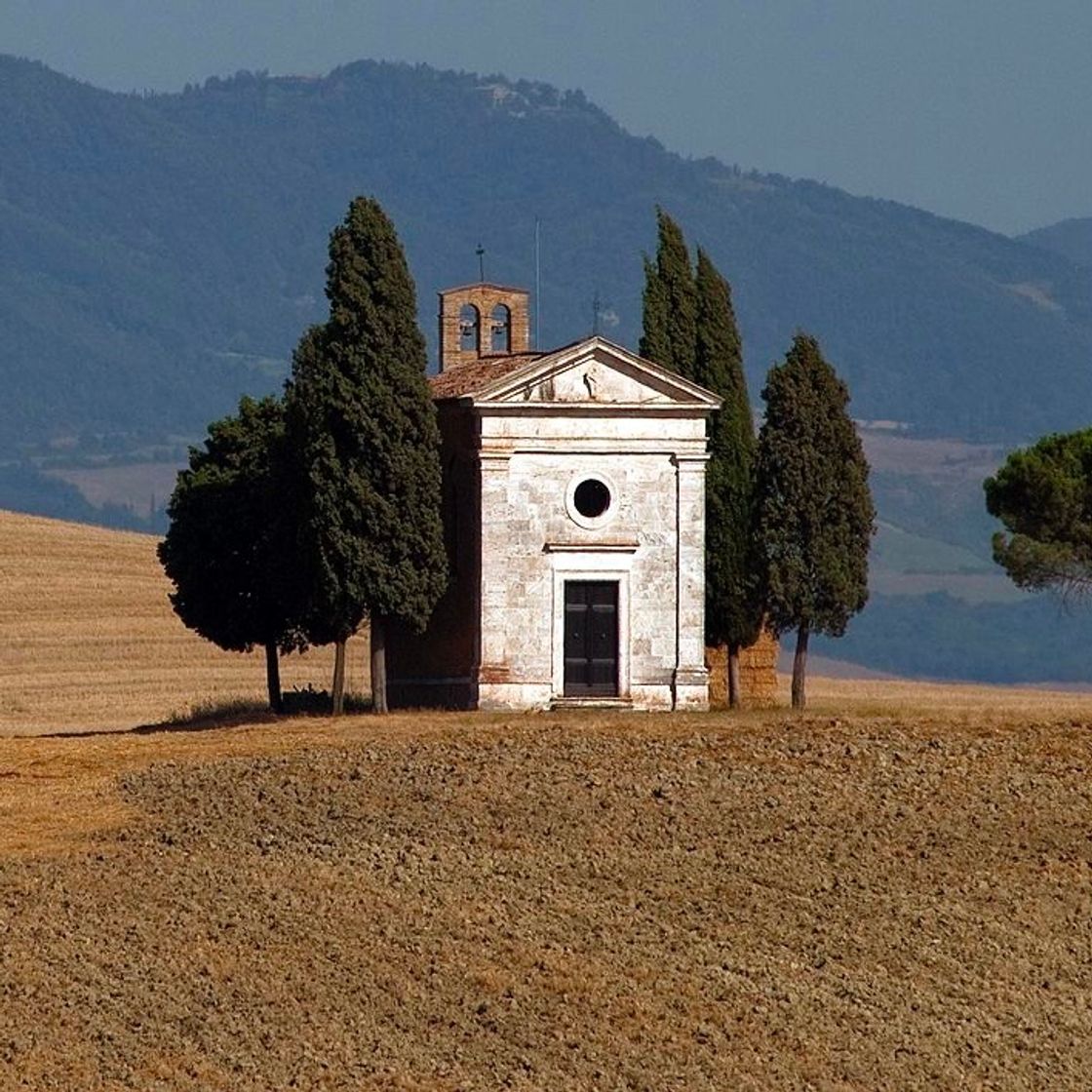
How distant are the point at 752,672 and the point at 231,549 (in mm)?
11828

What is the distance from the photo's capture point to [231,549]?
63.1 m

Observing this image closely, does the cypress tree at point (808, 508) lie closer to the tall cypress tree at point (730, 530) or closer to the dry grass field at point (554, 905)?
the tall cypress tree at point (730, 530)

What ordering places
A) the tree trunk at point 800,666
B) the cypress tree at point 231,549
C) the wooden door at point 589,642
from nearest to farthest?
the wooden door at point 589,642 → the tree trunk at point 800,666 → the cypress tree at point 231,549

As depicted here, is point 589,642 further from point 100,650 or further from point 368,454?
point 100,650

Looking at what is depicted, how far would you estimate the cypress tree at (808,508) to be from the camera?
59.7 meters

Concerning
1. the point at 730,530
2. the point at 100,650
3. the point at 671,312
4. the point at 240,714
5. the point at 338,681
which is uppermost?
the point at 671,312

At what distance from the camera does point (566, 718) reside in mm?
53375

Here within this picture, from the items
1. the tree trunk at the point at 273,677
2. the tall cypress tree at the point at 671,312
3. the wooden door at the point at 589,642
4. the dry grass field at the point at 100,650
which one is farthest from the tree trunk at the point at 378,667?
the dry grass field at the point at 100,650

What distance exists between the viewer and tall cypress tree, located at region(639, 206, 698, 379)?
208 feet

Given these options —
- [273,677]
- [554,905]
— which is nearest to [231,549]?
[273,677]

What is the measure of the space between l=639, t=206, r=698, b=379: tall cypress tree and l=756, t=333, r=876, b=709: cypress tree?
3402mm

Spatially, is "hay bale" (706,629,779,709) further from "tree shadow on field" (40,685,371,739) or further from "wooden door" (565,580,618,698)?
"tree shadow on field" (40,685,371,739)

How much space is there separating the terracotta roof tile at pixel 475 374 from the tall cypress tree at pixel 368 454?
5.16 feet

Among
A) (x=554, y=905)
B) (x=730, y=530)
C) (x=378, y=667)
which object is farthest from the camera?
(x=730, y=530)
